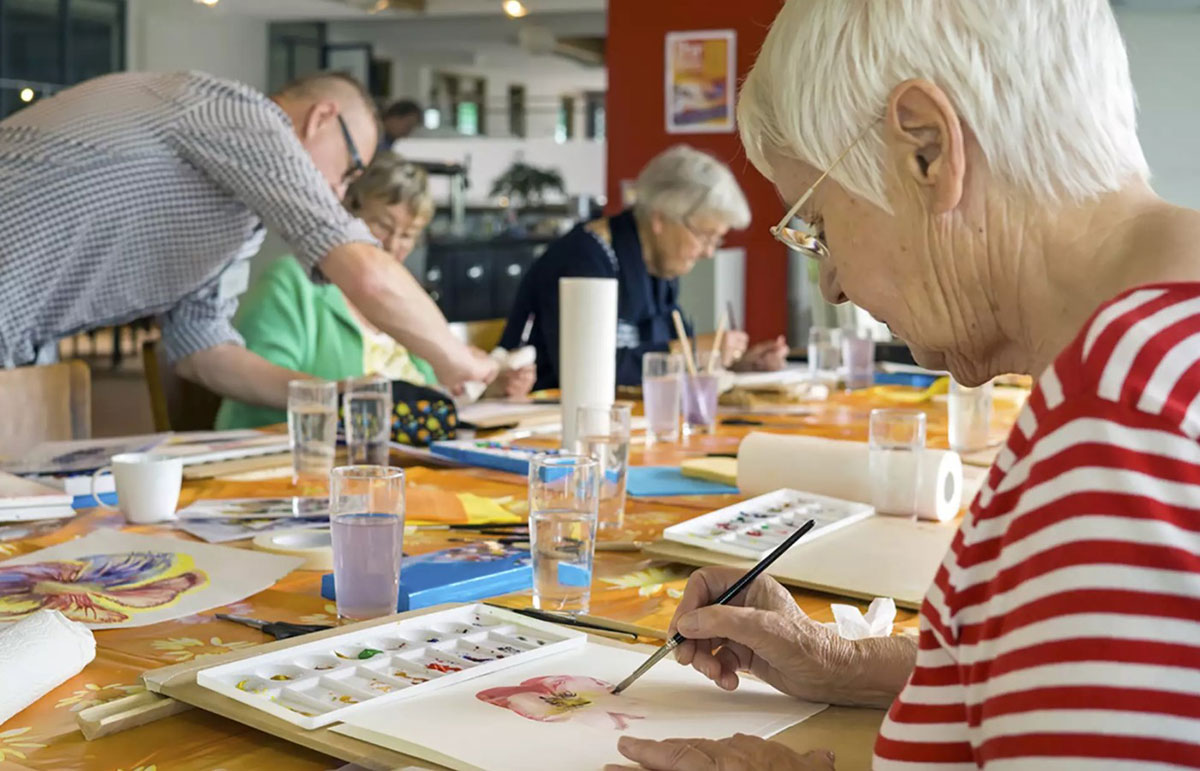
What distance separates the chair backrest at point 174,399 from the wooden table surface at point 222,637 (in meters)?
1.07

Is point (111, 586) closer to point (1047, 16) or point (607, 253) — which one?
point (1047, 16)

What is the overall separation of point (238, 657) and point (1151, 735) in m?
0.66

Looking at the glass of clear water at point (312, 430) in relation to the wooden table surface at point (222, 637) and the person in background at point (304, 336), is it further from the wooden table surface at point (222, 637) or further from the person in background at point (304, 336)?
the person in background at point (304, 336)

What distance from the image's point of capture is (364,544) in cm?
119

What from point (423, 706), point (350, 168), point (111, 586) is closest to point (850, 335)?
point (350, 168)

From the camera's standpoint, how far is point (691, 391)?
257 cm

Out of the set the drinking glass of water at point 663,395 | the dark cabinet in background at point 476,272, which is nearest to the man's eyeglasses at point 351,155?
the drinking glass of water at point 663,395

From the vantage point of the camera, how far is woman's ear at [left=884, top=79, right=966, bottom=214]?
0.78m

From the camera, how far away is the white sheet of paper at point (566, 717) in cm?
83

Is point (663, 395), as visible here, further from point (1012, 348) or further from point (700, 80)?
point (700, 80)

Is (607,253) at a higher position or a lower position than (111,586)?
higher

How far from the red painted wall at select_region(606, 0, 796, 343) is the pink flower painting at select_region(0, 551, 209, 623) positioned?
203 inches

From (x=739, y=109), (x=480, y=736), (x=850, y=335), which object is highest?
(x=739, y=109)

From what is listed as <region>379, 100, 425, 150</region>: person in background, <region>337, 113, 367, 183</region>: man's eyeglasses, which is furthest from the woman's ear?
<region>379, 100, 425, 150</region>: person in background
